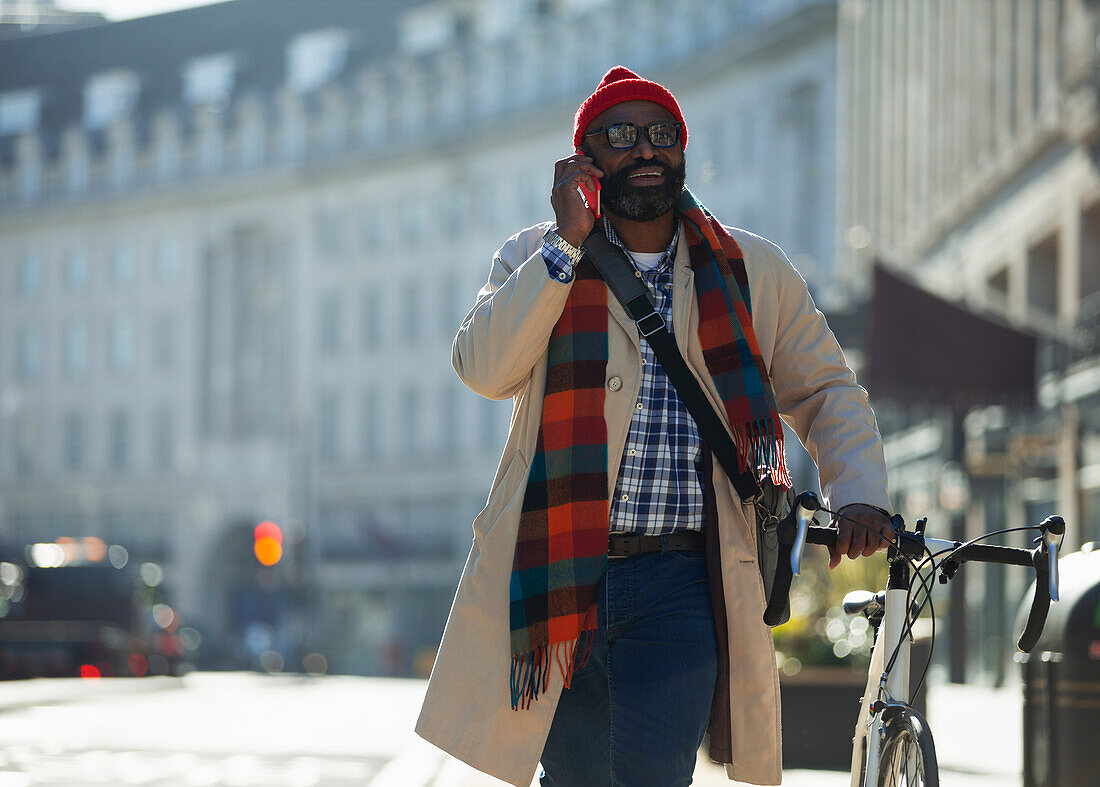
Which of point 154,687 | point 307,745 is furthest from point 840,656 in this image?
point 154,687

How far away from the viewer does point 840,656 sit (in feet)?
34.0

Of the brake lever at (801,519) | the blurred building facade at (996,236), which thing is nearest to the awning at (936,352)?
the blurred building facade at (996,236)

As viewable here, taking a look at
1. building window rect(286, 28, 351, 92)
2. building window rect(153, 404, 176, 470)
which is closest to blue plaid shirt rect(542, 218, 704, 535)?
building window rect(153, 404, 176, 470)

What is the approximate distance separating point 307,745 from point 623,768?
27.4 ft

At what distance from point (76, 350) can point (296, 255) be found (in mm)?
11759

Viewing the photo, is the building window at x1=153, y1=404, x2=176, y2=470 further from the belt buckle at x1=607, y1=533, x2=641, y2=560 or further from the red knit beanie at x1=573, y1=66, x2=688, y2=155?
the belt buckle at x1=607, y1=533, x2=641, y2=560

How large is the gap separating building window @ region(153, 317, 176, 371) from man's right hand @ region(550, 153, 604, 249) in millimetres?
65518

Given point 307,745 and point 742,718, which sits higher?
point 742,718

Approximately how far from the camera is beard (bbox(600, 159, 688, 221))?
3691 millimetres

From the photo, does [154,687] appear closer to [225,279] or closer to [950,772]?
[950,772]

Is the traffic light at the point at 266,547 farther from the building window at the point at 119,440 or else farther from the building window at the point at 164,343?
the building window at the point at 119,440

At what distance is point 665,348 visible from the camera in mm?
3613

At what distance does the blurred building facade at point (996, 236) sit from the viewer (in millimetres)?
21031

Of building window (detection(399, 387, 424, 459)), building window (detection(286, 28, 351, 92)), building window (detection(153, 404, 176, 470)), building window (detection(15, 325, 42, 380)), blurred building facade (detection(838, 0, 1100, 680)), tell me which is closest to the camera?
blurred building facade (detection(838, 0, 1100, 680))
